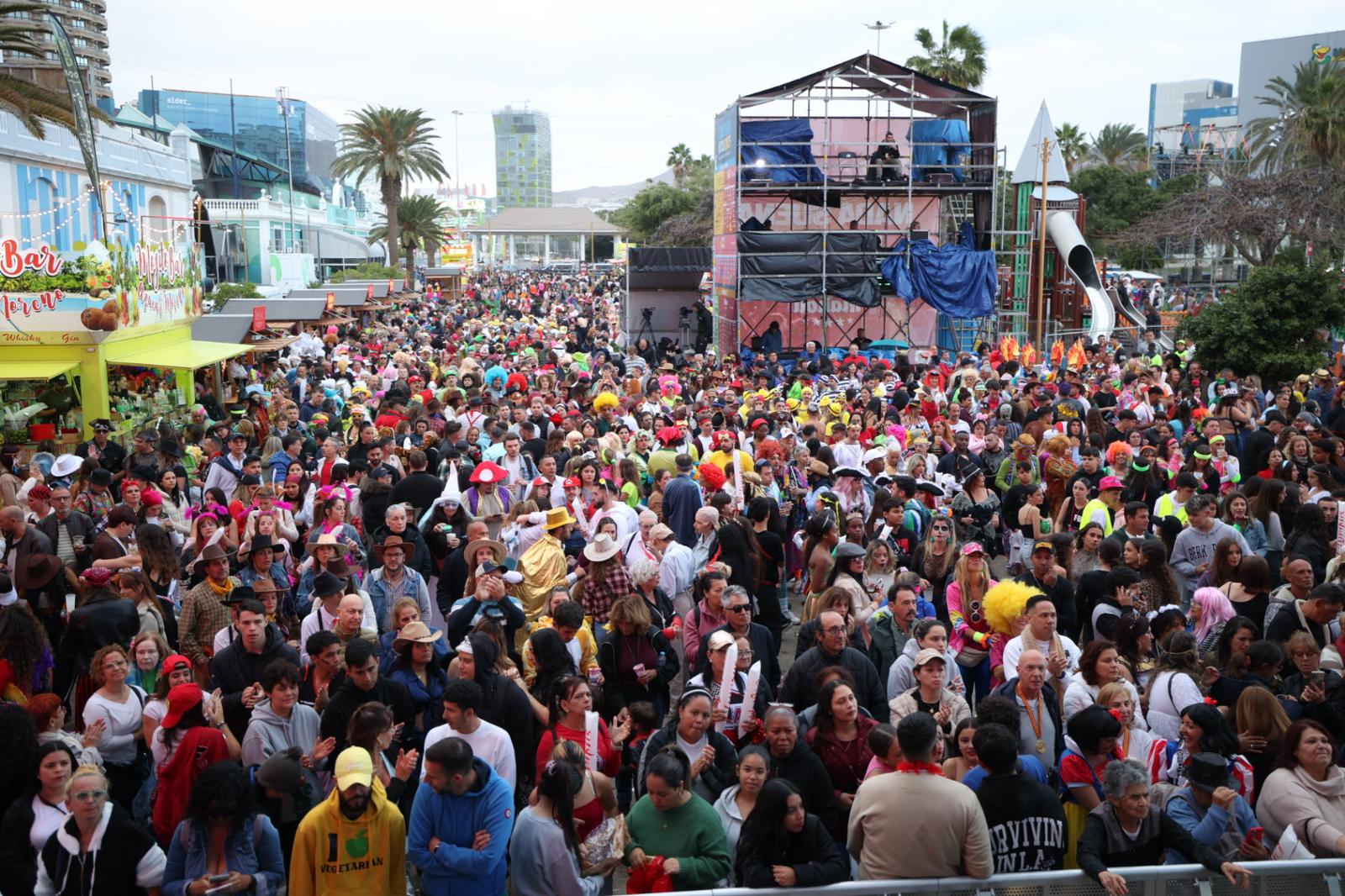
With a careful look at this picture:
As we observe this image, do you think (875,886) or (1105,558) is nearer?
(875,886)

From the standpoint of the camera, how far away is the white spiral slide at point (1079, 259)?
3095cm

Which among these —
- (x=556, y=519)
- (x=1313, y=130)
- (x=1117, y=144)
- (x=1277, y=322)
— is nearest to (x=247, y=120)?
(x=1117, y=144)

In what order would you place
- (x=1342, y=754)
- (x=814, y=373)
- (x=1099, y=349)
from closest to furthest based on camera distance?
(x=1342, y=754), (x=814, y=373), (x=1099, y=349)

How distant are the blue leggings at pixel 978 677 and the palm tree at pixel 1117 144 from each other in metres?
68.8

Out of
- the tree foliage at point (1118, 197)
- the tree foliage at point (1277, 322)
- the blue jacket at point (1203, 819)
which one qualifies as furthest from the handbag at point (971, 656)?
the tree foliage at point (1118, 197)

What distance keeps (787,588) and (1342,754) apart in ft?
19.8

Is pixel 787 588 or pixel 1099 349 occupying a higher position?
pixel 1099 349

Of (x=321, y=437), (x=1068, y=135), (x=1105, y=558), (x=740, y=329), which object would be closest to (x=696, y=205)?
(x=1068, y=135)

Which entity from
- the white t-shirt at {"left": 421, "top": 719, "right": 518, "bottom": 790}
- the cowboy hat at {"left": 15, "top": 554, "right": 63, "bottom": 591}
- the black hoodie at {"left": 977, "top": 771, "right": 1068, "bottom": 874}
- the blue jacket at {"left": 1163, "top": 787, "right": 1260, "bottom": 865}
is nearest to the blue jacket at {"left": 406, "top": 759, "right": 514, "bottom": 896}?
the white t-shirt at {"left": 421, "top": 719, "right": 518, "bottom": 790}

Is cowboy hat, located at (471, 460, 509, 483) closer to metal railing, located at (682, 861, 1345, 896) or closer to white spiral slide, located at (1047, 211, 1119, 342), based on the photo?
metal railing, located at (682, 861, 1345, 896)

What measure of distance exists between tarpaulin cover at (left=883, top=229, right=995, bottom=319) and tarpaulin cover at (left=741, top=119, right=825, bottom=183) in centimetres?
294

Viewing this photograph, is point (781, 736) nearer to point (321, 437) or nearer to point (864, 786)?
point (864, 786)

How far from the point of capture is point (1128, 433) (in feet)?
37.7

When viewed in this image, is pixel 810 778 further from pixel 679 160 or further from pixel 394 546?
pixel 679 160
